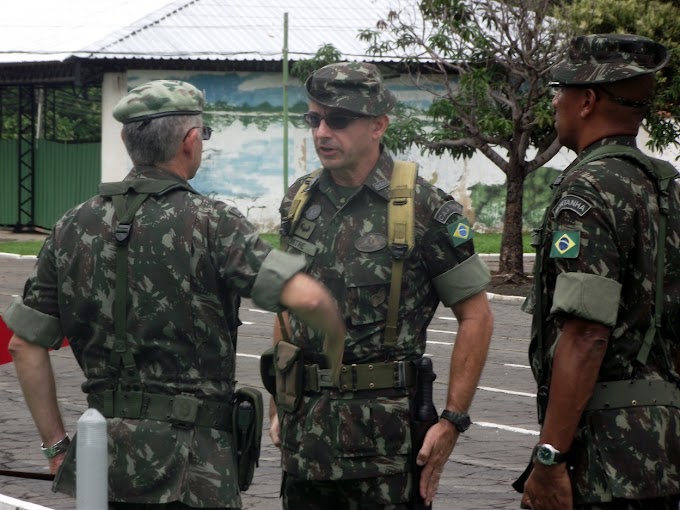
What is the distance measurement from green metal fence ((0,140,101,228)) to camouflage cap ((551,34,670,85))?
26.9 metres

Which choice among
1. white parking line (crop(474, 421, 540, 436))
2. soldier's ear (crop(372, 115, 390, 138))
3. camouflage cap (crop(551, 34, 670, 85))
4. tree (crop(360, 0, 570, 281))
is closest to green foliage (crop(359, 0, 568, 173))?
tree (crop(360, 0, 570, 281))

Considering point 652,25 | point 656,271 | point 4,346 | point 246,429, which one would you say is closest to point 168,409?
point 246,429

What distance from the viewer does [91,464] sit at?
3258mm

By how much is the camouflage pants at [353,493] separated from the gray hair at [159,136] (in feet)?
4.10

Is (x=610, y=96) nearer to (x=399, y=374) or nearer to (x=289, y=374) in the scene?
(x=399, y=374)

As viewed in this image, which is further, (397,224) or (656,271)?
(397,224)

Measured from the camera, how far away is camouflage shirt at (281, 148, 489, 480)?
4.29 metres

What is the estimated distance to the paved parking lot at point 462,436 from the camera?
7090 mm

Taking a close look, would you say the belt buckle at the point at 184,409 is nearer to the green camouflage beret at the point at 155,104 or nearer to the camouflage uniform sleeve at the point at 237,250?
the camouflage uniform sleeve at the point at 237,250

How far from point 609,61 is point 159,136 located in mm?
1375

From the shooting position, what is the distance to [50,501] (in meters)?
6.92

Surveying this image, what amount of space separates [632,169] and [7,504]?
2.86 m

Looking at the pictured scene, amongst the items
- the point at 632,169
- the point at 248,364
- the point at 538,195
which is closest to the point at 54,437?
the point at 632,169

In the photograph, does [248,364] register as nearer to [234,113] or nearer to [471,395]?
[471,395]
